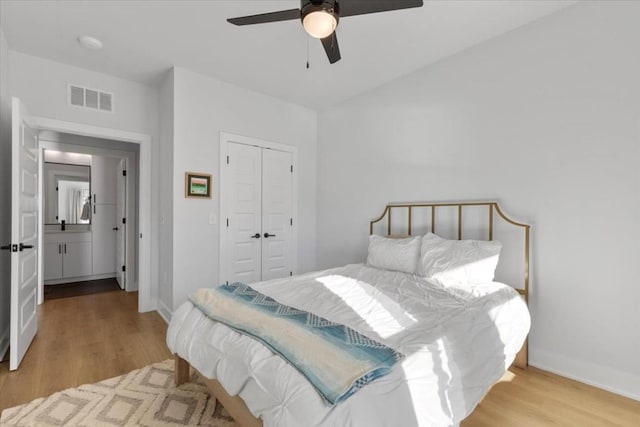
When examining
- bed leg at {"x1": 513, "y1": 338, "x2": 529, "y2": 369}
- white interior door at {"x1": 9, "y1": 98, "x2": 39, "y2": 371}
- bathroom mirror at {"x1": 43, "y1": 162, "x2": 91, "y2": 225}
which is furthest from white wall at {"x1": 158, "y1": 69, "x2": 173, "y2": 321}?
bed leg at {"x1": 513, "y1": 338, "x2": 529, "y2": 369}

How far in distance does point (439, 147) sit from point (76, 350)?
3836 mm

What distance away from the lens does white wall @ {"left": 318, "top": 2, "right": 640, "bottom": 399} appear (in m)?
2.05

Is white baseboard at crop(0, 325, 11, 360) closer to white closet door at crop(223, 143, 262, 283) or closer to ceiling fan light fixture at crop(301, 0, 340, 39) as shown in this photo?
white closet door at crop(223, 143, 262, 283)

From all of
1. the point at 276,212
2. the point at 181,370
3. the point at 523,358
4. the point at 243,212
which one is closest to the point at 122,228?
the point at 243,212

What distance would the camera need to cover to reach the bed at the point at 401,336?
1.10m

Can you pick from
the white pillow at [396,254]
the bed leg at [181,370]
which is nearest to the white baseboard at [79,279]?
the bed leg at [181,370]

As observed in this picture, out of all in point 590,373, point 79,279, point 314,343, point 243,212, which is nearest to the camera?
point 314,343

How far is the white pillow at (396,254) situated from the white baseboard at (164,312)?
2232 mm

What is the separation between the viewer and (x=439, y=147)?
3.07 m

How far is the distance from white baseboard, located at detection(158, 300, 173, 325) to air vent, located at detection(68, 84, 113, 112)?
229 centimetres

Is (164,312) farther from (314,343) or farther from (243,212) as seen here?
(314,343)

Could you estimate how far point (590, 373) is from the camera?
217 centimetres

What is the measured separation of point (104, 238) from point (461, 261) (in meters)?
5.82

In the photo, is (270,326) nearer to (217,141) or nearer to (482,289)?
(482,289)
